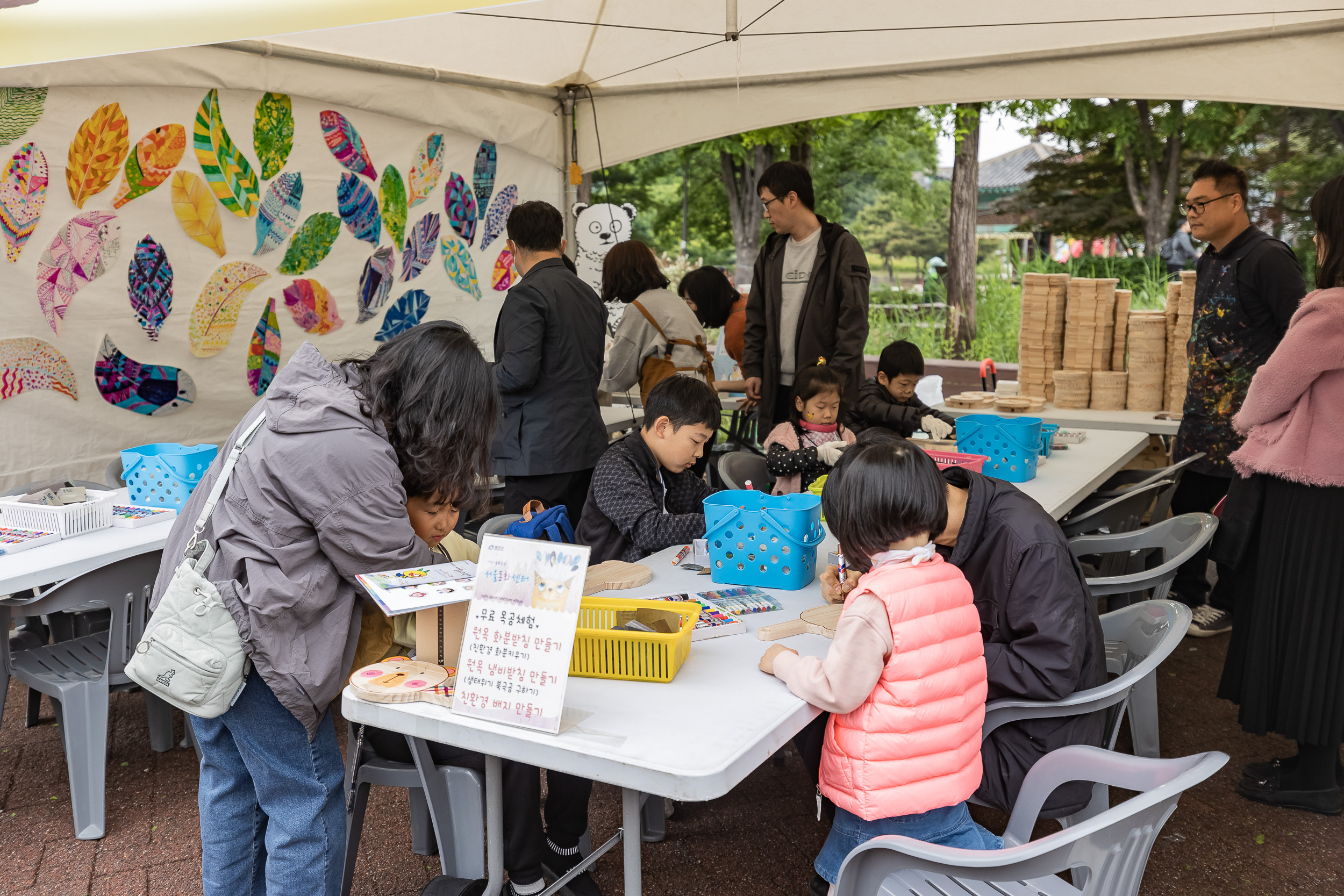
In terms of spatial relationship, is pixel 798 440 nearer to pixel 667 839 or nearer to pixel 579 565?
pixel 667 839

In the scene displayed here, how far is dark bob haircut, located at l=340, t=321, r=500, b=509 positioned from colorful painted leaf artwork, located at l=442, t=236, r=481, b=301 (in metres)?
3.64

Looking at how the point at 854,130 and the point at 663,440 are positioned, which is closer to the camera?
the point at 663,440

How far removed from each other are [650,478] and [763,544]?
667mm

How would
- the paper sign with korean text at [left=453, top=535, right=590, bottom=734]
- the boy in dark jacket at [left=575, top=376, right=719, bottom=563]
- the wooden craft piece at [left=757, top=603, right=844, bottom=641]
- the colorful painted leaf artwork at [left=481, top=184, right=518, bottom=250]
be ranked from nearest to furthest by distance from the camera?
→ the paper sign with korean text at [left=453, top=535, right=590, bottom=734], the wooden craft piece at [left=757, top=603, right=844, bottom=641], the boy in dark jacket at [left=575, top=376, right=719, bottom=563], the colorful painted leaf artwork at [left=481, top=184, right=518, bottom=250]

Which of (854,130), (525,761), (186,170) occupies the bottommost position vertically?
(525,761)

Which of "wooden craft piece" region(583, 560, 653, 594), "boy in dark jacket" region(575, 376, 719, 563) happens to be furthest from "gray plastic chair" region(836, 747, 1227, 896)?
"boy in dark jacket" region(575, 376, 719, 563)

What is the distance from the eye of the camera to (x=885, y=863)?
160cm

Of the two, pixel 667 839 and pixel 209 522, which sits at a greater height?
pixel 209 522

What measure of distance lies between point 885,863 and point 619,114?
4.91 metres

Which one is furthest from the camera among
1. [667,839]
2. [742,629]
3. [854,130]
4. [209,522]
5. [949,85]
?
[854,130]

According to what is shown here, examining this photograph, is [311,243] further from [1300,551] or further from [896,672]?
[1300,551]

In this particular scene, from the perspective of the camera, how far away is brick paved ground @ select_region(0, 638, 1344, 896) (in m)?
2.52

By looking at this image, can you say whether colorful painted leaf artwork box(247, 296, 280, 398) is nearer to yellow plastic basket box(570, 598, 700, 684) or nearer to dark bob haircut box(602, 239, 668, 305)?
dark bob haircut box(602, 239, 668, 305)

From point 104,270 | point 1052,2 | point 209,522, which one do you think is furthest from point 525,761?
point 1052,2
